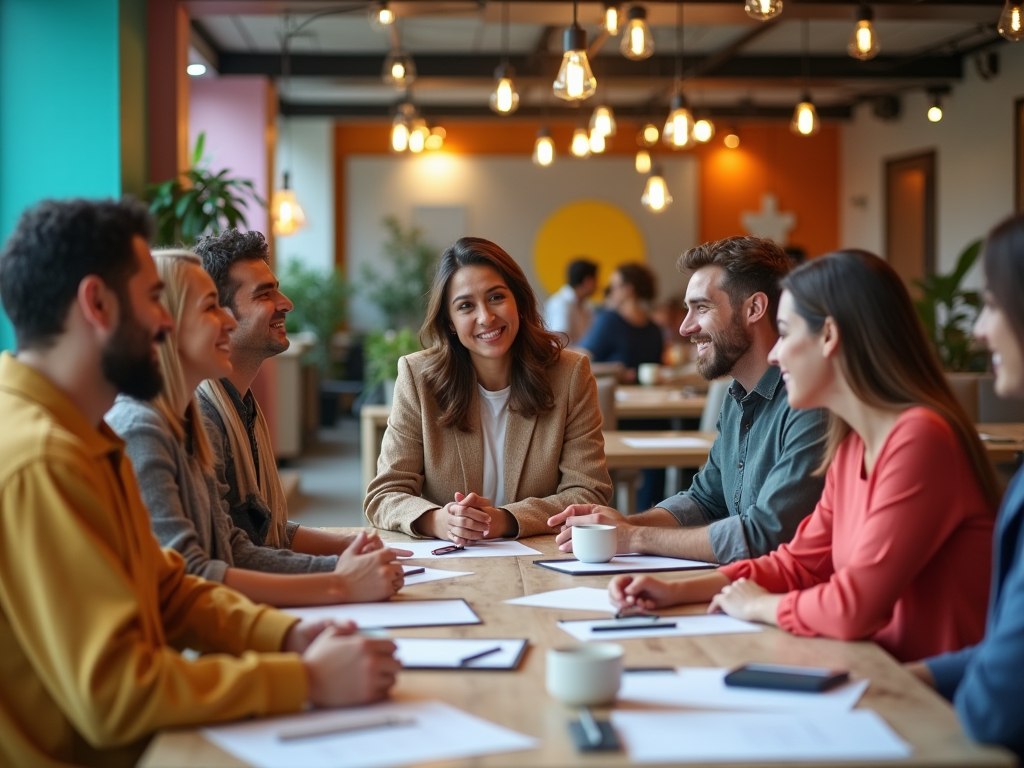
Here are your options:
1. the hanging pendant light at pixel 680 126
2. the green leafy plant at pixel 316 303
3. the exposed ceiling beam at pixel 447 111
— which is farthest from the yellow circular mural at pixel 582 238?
the hanging pendant light at pixel 680 126

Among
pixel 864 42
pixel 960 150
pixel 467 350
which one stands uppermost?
pixel 960 150

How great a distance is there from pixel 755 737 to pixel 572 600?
70cm

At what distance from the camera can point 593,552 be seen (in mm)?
2293

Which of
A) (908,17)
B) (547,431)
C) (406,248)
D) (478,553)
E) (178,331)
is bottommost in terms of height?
(478,553)

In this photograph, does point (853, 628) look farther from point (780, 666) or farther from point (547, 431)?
point (547, 431)

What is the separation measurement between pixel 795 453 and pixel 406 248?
1138 centimetres

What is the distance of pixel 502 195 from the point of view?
1392cm

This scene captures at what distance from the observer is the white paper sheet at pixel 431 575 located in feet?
7.10

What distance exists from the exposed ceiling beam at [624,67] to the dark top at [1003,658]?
27.1 ft

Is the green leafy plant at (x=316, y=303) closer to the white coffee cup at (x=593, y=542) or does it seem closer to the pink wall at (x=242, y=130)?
the pink wall at (x=242, y=130)

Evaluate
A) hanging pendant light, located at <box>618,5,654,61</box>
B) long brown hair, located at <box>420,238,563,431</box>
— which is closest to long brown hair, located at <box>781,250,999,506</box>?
long brown hair, located at <box>420,238,563,431</box>

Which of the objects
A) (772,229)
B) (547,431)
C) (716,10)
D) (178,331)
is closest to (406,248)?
Result: (772,229)

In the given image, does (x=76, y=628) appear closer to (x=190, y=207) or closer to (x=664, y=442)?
(x=664, y=442)

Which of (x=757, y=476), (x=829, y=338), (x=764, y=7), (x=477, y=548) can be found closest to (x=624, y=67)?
(x=764, y=7)
